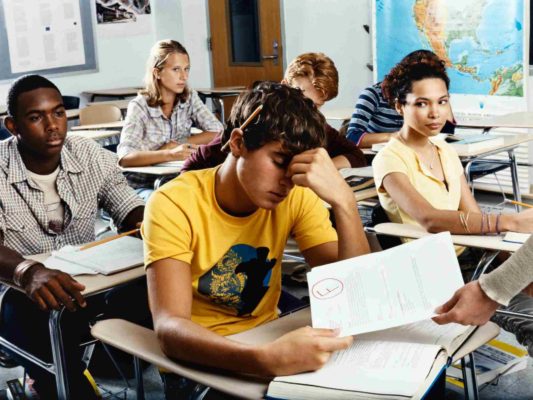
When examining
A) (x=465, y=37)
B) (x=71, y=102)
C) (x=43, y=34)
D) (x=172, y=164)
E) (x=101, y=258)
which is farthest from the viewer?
(x=43, y=34)

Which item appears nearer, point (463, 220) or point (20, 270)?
point (20, 270)

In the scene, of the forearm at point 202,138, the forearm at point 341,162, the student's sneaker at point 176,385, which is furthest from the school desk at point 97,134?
the student's sneaker at point 176,385

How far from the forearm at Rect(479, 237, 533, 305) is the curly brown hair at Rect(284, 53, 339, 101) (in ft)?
6.67

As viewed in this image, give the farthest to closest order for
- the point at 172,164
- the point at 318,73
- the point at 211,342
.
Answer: the point at 172,164
the point at 318,73
the point at 211,342

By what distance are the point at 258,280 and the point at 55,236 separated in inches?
39.7

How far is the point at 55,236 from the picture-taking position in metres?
2.50

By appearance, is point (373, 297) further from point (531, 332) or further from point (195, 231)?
point (531, 332)

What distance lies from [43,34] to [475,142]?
4.57m

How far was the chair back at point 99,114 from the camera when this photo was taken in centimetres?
551

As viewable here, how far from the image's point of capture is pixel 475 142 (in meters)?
3.88

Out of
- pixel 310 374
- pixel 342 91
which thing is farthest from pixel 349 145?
pixel 342 91

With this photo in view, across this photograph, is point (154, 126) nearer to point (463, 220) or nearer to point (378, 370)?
point (463, 220)

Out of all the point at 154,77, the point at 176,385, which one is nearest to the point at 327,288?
the point at 176,385

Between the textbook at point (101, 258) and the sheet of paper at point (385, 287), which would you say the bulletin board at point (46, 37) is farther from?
the sheet of paper at point (385, 287)
